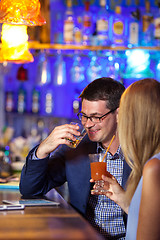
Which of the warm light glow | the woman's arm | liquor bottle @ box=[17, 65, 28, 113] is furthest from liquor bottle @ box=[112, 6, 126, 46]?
the woman's arm

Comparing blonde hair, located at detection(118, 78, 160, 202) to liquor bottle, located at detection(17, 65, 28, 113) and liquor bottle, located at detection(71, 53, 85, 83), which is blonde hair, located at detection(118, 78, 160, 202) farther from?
liquor bottle, located at detection(17, 65, 28, 113)

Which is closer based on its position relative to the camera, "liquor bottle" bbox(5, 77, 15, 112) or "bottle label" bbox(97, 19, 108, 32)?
"bottle label" bbox(97, 19, 108, 32)

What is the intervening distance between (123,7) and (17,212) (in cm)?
390

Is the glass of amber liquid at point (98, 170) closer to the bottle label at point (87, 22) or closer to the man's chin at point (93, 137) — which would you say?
the man's chin at point (93, 137)

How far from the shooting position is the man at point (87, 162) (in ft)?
7.11

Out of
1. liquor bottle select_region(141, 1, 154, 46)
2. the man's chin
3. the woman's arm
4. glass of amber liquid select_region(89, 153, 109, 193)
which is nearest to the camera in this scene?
the woman's arm

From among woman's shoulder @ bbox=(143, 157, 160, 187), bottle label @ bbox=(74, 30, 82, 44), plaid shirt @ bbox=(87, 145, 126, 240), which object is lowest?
plaid shirt @ bbox=(87, 145, 126, 240)

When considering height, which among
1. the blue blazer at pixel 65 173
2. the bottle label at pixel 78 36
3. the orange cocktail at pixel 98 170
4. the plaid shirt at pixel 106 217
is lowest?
the plaid shirt at pixel 106 217

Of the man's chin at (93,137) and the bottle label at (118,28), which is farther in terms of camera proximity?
the bottle label at (118,28)

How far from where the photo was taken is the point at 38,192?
7.39 feet

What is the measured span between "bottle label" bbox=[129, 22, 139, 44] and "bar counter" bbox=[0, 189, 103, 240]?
9.48 ft

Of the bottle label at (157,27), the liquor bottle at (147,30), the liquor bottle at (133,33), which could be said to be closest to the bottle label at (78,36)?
the liquor bottle at (133,33)

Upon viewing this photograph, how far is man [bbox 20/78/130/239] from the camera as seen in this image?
217cm

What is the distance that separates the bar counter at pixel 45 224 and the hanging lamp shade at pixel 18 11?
1012 millimetres
